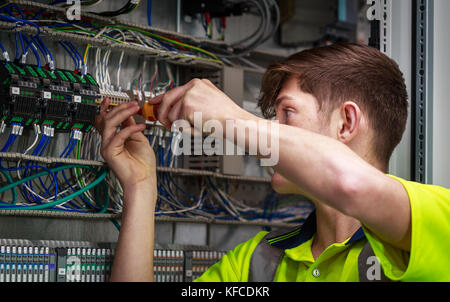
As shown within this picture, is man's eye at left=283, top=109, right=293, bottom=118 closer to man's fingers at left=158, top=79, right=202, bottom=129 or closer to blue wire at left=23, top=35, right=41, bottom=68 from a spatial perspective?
man's fingers at left=158, top=79, right=202, bottom=129

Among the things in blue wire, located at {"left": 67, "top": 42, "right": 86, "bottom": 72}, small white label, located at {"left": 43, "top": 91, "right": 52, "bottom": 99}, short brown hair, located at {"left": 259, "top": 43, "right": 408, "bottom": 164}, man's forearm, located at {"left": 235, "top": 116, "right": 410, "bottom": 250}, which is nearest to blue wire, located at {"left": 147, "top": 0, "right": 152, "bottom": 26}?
blue wire, located at {"left": 67, "top": 42, "right": 86, "bottom": 72}

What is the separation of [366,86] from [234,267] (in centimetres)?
72

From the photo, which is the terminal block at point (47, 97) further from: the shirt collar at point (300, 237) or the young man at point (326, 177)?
the shirt collar at point (300, 237)

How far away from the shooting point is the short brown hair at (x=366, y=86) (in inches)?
64.5

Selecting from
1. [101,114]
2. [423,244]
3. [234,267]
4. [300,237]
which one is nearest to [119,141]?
[101,114]

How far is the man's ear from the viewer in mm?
1602

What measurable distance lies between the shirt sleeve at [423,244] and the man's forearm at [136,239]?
34.5 inches

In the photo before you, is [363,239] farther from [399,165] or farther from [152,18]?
[152,18]

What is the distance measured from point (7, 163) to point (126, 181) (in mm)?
514

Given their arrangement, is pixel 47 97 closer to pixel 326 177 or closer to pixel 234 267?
pixel 234 267

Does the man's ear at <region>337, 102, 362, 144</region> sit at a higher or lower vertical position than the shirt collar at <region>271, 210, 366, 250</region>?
higher

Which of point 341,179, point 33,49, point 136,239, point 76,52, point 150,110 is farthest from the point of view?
point 76,52

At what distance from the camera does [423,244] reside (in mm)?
1111
